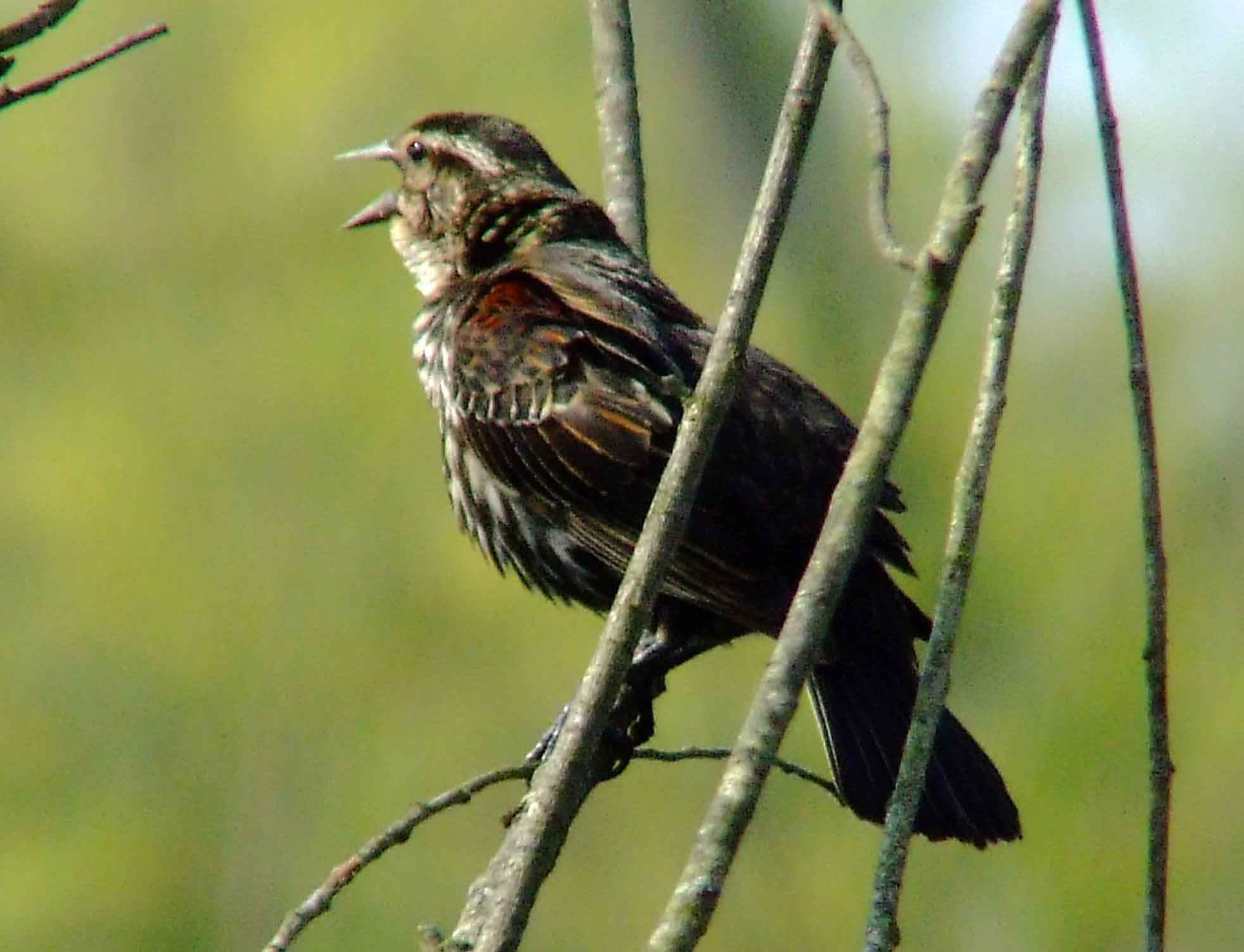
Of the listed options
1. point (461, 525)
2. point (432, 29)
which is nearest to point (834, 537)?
point (461, 525)

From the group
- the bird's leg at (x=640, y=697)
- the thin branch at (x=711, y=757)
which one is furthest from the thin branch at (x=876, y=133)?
Result: the bird's leg at (x=640, y=697)

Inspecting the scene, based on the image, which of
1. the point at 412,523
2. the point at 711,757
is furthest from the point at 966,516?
the point at 412,523

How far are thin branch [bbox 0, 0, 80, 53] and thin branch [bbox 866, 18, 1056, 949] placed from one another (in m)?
1.36

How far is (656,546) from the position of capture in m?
2.44

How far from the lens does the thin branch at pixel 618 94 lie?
4.69 m

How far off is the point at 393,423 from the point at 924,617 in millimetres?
11168

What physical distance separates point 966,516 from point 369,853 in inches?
41.5

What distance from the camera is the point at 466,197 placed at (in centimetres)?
509

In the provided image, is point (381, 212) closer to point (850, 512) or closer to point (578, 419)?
point (578, 419)

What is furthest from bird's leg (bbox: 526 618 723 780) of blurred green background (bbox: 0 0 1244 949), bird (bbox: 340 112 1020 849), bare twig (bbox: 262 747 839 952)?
blurred green background (bbox: 0 0 1244 949)

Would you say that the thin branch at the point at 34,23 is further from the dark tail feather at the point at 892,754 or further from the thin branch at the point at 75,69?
the dark tail feather at the point at 892,754

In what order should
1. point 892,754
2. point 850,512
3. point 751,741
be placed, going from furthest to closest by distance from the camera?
point 892,754 → point 850,512 → point 751,741

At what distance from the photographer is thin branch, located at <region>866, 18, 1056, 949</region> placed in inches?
90.0

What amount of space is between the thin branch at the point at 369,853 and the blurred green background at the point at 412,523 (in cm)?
609
